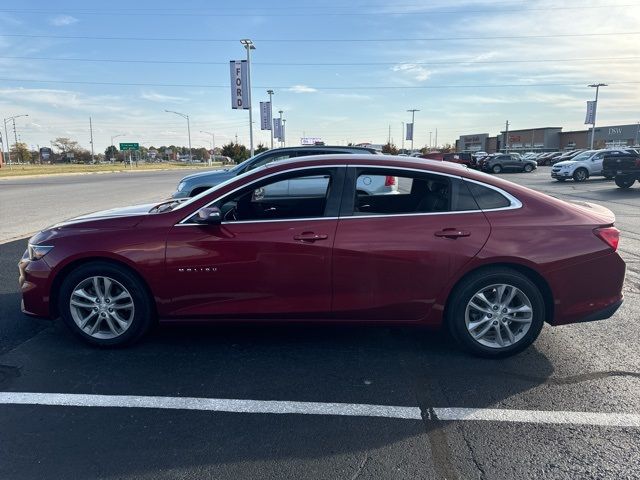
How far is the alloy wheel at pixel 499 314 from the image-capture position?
153 inches

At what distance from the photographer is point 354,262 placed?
381 centimetres

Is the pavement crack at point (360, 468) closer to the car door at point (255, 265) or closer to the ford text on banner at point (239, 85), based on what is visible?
the car door at point (255, 265)

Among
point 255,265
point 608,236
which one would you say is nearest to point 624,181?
point 608,236

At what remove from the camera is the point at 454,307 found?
3908mm

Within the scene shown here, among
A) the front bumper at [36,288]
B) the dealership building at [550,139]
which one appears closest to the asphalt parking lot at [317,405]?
the front bumper at [36,288]

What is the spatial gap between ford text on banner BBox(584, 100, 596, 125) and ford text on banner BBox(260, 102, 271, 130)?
40.1 meters

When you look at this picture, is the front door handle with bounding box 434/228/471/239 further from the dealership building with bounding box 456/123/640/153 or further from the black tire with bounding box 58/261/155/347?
the dealership building with bounding box 456/123/640/153

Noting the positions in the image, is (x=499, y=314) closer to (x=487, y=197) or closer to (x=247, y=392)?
(x=487, y=197)

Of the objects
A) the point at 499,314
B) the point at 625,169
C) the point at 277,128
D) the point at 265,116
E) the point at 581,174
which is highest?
the point at 265,116

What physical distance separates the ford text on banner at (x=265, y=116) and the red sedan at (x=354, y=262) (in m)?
31.3

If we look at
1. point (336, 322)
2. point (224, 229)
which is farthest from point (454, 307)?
point (224, 229)

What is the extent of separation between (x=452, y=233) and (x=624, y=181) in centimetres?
2154

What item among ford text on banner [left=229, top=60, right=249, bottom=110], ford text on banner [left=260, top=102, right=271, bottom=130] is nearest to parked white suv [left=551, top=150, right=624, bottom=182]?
ford text on banner [left=229, top=60, right=249, bottom=110]

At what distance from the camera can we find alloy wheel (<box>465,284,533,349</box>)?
12.8ft
